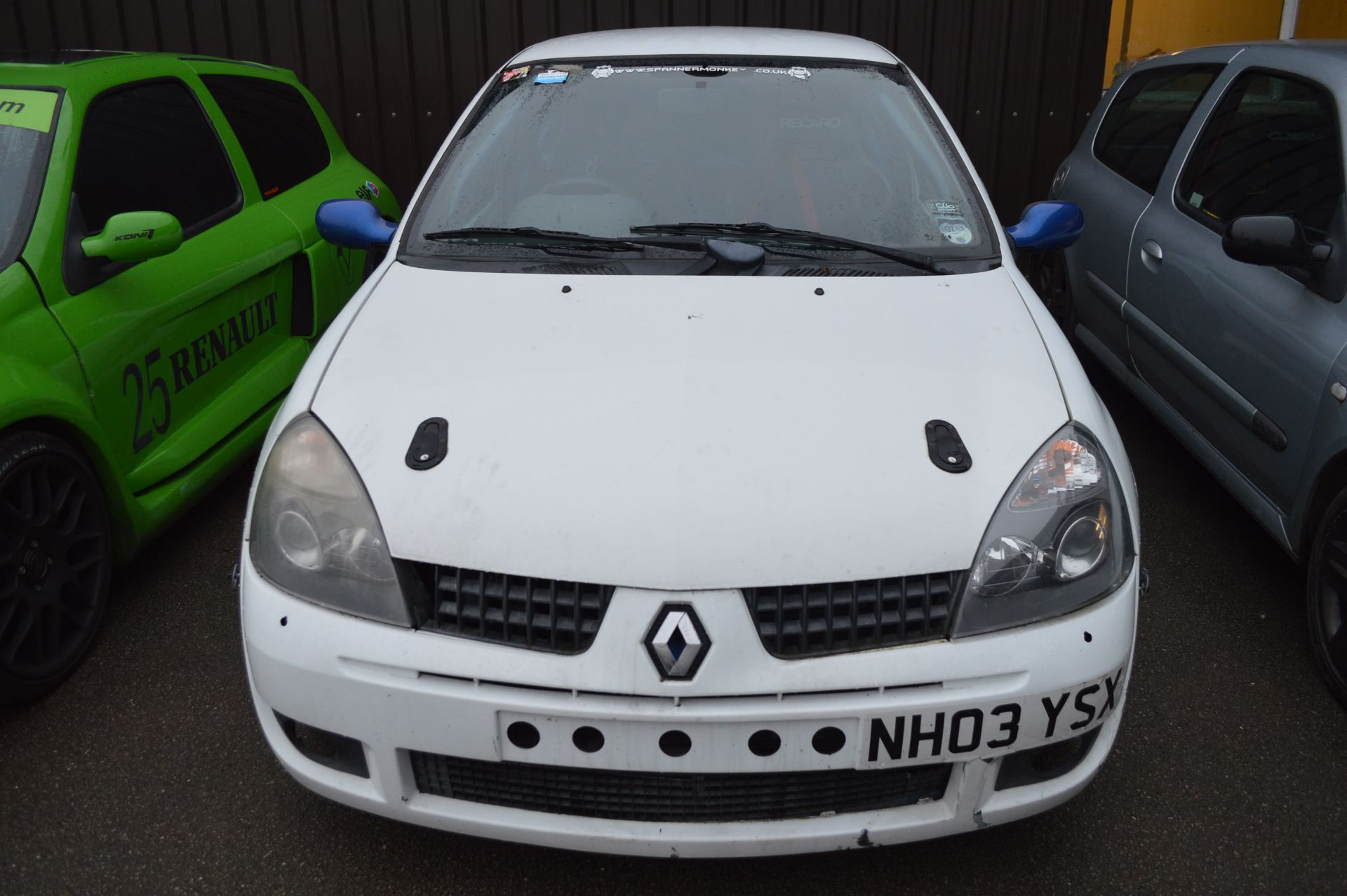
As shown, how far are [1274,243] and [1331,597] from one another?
96cm

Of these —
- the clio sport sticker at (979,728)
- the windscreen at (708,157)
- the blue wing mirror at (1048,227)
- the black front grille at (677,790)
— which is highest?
the windscreen at (708,157)

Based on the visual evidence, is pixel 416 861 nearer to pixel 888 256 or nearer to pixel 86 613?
pixel 86 613

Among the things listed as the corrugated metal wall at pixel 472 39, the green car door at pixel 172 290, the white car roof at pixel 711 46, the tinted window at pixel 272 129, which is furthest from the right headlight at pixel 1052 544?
the corrugated metal wall at pixel 472 39

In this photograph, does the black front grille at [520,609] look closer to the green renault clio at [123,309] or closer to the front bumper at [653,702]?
the front bumper at [653,702]

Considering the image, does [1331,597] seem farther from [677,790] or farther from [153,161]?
[153,161]

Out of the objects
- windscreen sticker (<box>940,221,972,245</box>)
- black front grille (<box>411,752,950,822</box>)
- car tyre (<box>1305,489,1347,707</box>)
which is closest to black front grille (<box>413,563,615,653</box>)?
black front grille (<box>411,752,950,822</box>)

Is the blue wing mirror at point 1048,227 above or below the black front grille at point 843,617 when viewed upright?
above

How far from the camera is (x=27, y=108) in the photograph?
3.20 metres

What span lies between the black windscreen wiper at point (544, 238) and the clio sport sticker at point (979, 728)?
1388 mm

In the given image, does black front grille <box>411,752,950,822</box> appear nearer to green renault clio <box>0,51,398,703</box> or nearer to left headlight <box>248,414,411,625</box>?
left headlight <box>248,414,411,625</box>

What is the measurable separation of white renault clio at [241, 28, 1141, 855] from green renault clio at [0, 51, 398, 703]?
2.91ft

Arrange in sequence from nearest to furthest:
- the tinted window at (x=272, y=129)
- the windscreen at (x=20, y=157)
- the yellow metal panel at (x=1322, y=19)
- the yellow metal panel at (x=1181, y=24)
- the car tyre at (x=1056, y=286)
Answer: the windscreen at (x=20, y=157) → the tinted window at (x=272, y=129) → the car tyre at (x=1056, y=286) → the yellow metal panel at (x=1322, y=19) → the yellow metal panel at (x=1181, y=24)

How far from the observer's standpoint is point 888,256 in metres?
2.75

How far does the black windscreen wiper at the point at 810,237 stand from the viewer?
2736 mm
